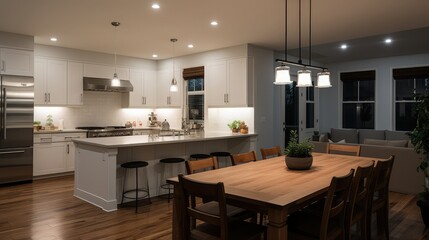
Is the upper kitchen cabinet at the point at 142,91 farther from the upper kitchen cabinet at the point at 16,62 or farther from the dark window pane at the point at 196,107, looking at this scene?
the upper kitchen cabinet at the point at 16,62

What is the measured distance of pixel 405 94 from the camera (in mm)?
8359

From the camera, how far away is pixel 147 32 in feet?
17.8

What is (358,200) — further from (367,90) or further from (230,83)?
(367,90)

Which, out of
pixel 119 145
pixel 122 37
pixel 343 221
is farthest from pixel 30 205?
pixel 343 221

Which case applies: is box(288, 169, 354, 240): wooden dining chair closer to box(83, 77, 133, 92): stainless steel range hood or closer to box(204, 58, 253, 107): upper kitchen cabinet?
box(204, 58, 253, 107): upper kitchen cabinet

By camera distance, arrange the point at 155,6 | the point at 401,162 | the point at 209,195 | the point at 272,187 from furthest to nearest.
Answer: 1. the point at 401,162
2. the point at 155,6
3. the point at 272,187
4. the point at 209,195

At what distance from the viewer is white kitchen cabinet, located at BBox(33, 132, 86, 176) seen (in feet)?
19.9

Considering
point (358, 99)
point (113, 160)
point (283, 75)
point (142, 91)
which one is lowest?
point (113, 160)

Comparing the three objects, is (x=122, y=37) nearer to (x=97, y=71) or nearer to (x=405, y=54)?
(x=97, y=71)

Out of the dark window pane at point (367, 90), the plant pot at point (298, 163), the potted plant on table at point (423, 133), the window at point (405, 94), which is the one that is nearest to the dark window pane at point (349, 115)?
the dark window pane at point (367, 90)

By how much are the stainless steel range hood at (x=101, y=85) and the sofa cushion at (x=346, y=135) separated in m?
5.43

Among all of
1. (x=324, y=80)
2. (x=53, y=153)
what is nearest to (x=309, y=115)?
(x=324, y=80)

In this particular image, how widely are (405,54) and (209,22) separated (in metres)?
5.79

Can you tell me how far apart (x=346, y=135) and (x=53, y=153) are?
273 inches
